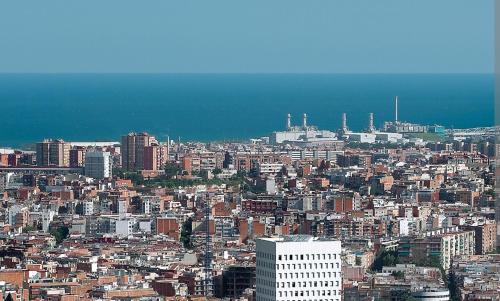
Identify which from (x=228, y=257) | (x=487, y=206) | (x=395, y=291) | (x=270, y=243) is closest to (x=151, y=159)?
(x=487, y=206)

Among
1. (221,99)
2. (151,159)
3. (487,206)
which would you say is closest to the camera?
(487,206)

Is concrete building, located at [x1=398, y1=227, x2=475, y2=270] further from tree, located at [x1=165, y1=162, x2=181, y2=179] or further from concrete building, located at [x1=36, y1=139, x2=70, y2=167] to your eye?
concrete building, located at [x1=36, y1=139, x2=70, y2=167]

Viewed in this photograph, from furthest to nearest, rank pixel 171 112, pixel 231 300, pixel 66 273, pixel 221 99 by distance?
pixel 221 99 → pixel 171 112 → pixel 66 273 → pixel 231 300

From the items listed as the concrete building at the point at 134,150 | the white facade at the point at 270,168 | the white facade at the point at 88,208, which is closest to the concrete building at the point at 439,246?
the white facade at the point at 88,208

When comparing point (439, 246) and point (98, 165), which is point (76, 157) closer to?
point (98, 165)

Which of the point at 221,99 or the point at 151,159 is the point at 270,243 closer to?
the point at 151,159

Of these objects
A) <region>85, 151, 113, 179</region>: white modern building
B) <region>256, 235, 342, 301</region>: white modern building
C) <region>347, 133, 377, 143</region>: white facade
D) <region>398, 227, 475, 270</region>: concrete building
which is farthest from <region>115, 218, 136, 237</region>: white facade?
<region>347, 133, 377, 143</region>: white facade

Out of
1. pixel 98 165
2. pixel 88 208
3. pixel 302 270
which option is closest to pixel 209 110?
pixel 98 165
